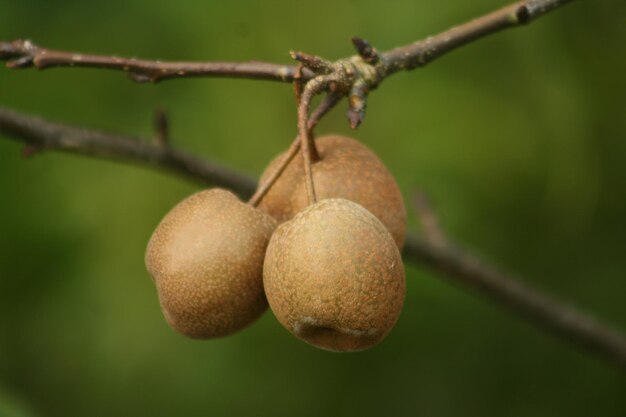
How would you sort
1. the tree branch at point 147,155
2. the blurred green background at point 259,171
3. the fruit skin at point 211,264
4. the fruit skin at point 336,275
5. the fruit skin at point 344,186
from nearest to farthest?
1. the fruit skin at point 336,275
2. the fruit skin at point 211,264
3. the fruit skin at point 344,186
4. the tree branch at point 147,155
5. the blurred green background at point 259,171

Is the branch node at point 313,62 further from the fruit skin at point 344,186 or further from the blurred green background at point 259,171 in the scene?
the blurred green background at point 259,171

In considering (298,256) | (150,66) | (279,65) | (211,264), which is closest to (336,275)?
(298,256)

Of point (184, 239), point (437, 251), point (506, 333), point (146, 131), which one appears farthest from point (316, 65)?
point (506, 333)

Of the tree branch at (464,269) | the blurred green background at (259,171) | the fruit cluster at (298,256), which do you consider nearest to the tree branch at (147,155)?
the tree branch at (464,269)

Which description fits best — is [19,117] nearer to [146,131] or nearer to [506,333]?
[146,131]

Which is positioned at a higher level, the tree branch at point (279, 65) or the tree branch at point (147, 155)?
the tree branch at point (279, 65)
